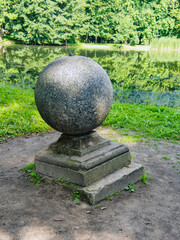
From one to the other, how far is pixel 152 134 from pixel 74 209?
4202 mm

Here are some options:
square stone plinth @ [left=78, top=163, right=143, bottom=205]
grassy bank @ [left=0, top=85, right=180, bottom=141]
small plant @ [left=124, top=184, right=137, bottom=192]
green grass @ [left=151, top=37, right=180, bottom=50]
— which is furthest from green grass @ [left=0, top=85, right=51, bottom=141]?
green grass @ [left=151, top=37, right=180, bottom=50]

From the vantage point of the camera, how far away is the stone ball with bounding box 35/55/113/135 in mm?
4258

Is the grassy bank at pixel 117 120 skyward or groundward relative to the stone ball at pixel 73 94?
groundward

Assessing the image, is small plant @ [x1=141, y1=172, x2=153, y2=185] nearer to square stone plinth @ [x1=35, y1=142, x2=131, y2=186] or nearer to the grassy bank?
square stone plinth @ [x1=35, y1=142, x2=131, y2=186]

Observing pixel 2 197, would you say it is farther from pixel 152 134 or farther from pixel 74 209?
pixel 152 134

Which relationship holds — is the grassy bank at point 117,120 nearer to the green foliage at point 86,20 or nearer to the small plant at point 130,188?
the small plant at point 130,188

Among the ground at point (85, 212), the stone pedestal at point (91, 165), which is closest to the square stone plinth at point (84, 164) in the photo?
the stone pedestal at point (91, 165)

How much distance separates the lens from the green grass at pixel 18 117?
734cm

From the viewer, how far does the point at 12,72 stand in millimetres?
17734

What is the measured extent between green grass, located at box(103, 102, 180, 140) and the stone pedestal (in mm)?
2825

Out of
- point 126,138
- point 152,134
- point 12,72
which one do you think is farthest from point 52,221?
point 12,72

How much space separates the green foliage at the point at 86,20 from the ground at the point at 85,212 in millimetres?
40838

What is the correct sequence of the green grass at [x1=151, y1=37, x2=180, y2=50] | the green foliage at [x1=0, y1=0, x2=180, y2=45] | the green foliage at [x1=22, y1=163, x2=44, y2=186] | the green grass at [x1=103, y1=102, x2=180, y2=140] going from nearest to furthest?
the green foliage at [x1=22, y1=163, x2=44, y2=186]
the green grass at [x1=103, y1=102, x2=180, y2=140]
the green grass at [x1=151, y1=37, x2=180, y2=50]
the green foliage at [x1=0, y1=0, x2=180, y2=45]

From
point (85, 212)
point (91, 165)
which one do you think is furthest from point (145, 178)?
point (85, 212)
